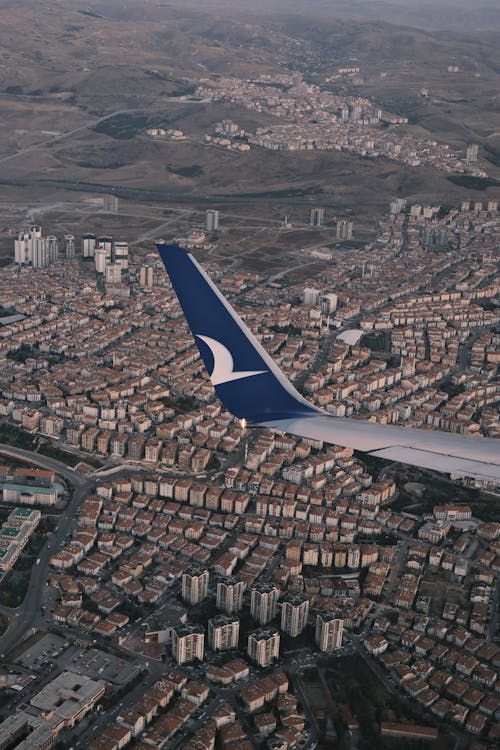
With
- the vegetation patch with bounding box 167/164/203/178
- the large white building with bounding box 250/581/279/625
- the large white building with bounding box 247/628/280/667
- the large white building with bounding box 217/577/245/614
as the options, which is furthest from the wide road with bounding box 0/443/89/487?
the vegetation patch with bounding box 167/164/203/178

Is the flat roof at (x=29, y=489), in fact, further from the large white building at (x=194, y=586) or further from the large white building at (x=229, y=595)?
the large white building at (x=229, y=595)

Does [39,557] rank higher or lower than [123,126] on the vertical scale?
lower

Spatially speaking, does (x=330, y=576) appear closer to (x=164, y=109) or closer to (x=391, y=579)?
(x=391, y=579)

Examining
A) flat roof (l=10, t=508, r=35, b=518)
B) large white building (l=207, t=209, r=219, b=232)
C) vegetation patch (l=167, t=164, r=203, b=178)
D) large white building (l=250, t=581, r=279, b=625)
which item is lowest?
flat roof (l=10, t=508, r=35, b=518)

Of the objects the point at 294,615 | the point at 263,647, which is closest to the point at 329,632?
the point at 294,615

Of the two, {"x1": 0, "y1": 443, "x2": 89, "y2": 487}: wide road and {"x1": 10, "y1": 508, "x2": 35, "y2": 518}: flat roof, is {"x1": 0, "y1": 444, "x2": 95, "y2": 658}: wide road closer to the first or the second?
{"x1": 0, "y1": 443, "x2": 89, "y2": 487}: wide road

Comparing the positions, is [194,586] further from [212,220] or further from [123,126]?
[123,126]

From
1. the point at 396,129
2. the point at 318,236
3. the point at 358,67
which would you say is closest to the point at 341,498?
the point at 318,236
